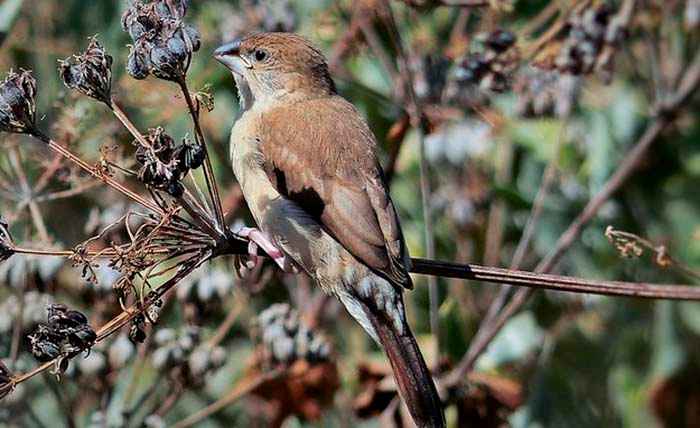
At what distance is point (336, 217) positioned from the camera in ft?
11.9

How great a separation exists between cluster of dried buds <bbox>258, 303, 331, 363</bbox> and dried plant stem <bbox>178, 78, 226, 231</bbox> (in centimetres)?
108

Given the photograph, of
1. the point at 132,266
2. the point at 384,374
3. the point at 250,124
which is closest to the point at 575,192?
the point at 384,374

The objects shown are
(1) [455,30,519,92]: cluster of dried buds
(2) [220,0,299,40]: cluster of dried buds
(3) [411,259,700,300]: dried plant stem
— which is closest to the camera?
(3) [411,259,700,300]: dried plant stem

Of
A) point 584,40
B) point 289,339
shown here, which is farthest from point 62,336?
point 584,40

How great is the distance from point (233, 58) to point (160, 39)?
1491 millimetres

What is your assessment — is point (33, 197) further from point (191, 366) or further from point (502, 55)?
point (502, 55)

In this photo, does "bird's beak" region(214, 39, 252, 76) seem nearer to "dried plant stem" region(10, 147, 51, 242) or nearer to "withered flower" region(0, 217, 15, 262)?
"dried plant stem" region(10, 147, 51, 242)

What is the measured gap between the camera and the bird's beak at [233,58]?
13.8ft

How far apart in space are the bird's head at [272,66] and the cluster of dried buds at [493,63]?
1.64 ft

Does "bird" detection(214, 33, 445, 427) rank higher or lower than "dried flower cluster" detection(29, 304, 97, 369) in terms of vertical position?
lower

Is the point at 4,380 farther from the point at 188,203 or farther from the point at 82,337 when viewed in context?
the point at 188,203

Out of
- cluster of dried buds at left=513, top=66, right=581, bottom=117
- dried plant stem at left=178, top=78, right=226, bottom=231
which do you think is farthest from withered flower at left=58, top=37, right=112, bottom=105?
cluster of dried buds at left=513, top=66, right=581, bottom=117

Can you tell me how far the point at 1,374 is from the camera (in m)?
2.84

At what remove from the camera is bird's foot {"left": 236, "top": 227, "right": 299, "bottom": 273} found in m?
3.28
